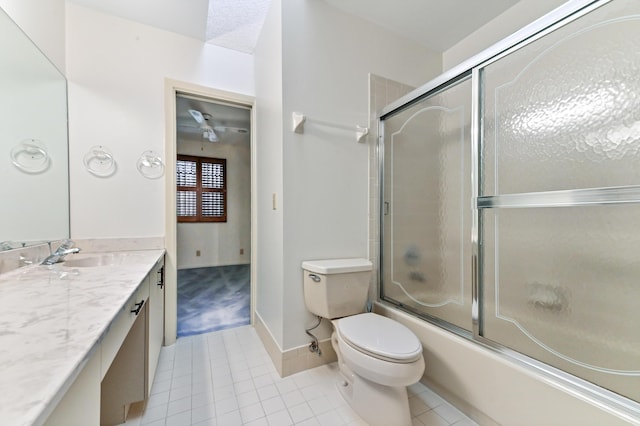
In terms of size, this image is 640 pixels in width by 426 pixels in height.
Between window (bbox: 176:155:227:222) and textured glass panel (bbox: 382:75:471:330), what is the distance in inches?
151

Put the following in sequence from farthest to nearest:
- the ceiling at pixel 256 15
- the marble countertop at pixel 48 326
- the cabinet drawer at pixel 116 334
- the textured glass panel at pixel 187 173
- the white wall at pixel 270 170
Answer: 1. the textured glass panel at pixel 187 173
2. the ceiling at pixel 256 15
3. the white wall at pixel 270 170
4. the cabinet drawer at pixel 116 334
5. the marble countertop at pixel 48 326

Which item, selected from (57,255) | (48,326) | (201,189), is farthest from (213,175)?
(48,326)

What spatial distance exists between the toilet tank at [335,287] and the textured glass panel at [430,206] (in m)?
0.39

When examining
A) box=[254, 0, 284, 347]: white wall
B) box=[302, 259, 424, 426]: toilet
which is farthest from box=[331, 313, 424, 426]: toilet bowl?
box=[254, 0, 284, 347]: white wall

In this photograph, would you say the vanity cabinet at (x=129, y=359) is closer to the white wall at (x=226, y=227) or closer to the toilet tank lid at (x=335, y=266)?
the toilet tank lid at (x=335, y=266)

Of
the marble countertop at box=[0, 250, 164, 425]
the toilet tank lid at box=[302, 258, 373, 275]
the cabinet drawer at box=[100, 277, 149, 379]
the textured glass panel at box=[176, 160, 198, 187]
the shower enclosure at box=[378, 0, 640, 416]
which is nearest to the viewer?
the marble countertop at box=[0, 250, 164, 425]

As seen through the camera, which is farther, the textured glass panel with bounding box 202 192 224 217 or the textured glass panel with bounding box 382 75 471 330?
the textured glass panel with bounding box 202 192 224 217

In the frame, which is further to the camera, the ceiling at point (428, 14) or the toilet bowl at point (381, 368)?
the ceiling at point (428, 14)

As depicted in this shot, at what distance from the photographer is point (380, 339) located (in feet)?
3.90

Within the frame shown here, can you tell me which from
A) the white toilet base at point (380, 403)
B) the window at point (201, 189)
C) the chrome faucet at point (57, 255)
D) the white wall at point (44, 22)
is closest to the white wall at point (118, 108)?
the white wall at point (44, 22)

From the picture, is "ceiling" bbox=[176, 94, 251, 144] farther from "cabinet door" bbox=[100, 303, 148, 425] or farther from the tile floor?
the tile floor

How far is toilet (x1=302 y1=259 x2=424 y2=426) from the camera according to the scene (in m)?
1.08

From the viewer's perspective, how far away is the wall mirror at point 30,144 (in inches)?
49.3

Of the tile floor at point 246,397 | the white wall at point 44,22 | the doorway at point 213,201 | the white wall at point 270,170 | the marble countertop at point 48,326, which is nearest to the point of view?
the marble countertop at point 48,326
